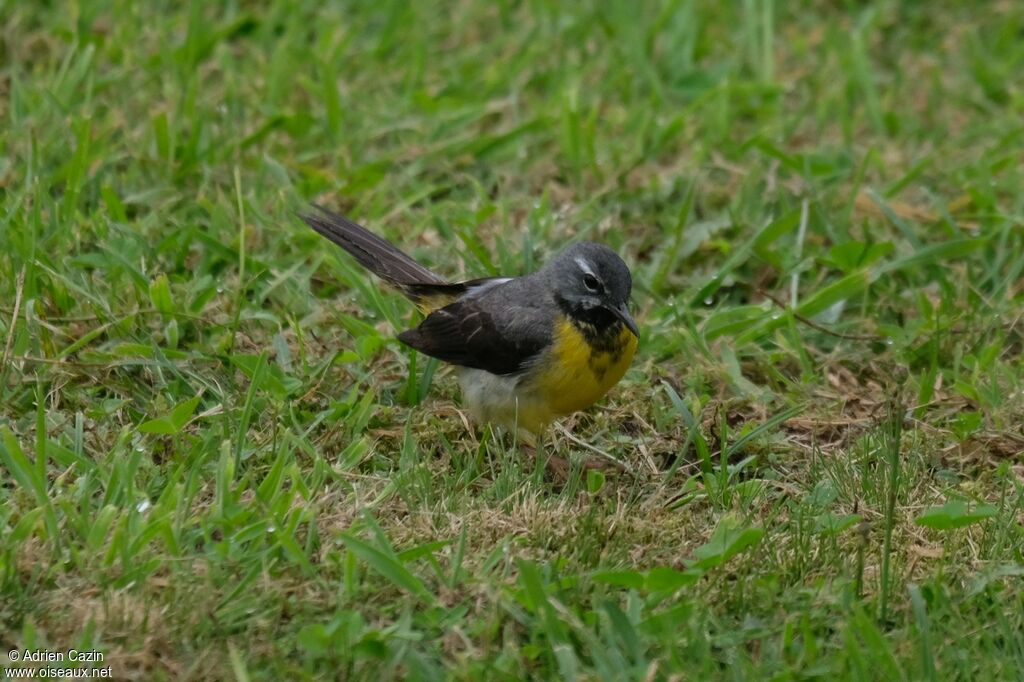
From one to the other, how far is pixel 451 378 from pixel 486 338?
51 cm

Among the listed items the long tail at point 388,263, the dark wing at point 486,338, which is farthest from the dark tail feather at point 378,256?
the dark wing at point 486,338

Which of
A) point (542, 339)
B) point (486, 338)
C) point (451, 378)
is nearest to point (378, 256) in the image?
point (451, 378)

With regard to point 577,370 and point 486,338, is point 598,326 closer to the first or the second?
point 577,370

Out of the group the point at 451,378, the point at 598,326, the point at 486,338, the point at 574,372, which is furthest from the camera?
the point at 451,378

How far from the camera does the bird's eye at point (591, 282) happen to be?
18.5ft

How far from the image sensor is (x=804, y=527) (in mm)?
4820

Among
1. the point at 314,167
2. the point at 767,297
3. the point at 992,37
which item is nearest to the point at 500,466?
the point at 767,297

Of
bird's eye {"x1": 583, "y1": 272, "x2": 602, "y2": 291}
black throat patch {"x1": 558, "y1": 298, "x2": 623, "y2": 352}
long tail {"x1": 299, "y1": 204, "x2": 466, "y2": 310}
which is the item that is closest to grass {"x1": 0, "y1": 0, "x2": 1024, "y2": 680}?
long tail {"x1": 299, "y1": 204, "x2": 466, "y2": 310}

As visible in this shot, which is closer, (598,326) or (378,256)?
(598,326)

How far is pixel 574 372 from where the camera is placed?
18.2ft

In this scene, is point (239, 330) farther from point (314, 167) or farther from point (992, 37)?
point (992, 37)

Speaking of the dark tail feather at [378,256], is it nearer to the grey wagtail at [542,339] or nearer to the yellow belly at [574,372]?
the grey wagtail at [542,339]

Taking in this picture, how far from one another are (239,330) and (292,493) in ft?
4.95

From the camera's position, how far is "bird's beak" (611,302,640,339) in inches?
216
